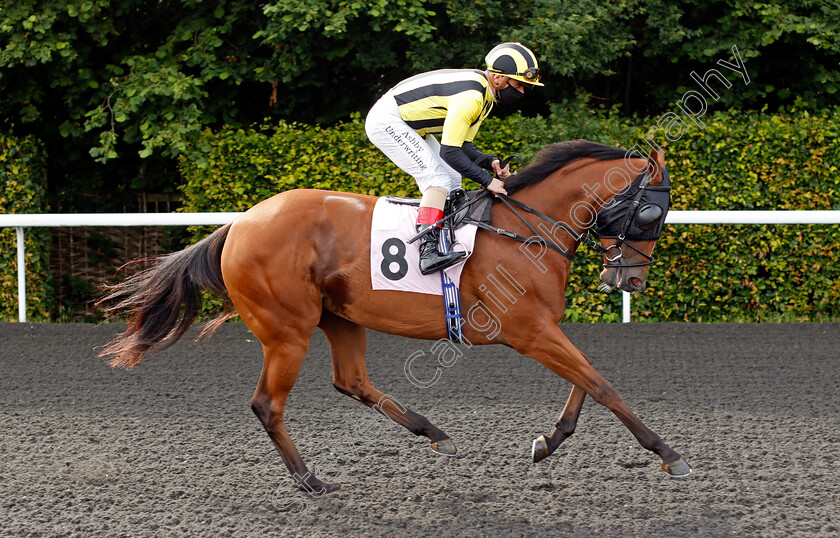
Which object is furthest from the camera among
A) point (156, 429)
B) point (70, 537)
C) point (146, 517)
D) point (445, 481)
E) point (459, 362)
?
point (459, 362)

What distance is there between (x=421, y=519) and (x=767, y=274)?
5782 mm

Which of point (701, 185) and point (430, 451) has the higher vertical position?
point (701, 185)

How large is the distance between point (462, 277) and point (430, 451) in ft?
3.44

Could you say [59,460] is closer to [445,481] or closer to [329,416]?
[329,416]

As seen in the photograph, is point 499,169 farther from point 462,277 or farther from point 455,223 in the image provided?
point 462,277

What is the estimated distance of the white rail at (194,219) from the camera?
735 cm

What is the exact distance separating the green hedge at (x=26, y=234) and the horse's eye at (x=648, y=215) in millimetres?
7067

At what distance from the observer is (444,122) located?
4023mm

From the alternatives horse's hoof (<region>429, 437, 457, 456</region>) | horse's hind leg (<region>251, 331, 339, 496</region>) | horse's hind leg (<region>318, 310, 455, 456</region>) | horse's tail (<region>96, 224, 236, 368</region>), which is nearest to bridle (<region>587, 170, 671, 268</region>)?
horse's hoof (<region>429, 437, 457, 456</region>)

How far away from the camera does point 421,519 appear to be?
3.46 meters

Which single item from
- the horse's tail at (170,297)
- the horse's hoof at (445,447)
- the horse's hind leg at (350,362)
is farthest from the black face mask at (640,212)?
the horse's tail at (170,297)

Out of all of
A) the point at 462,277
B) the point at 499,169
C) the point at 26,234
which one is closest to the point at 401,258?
the point at 462,277

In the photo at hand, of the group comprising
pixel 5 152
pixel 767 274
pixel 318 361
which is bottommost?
pixel 318 361

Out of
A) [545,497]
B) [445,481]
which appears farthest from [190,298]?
[545,497]
